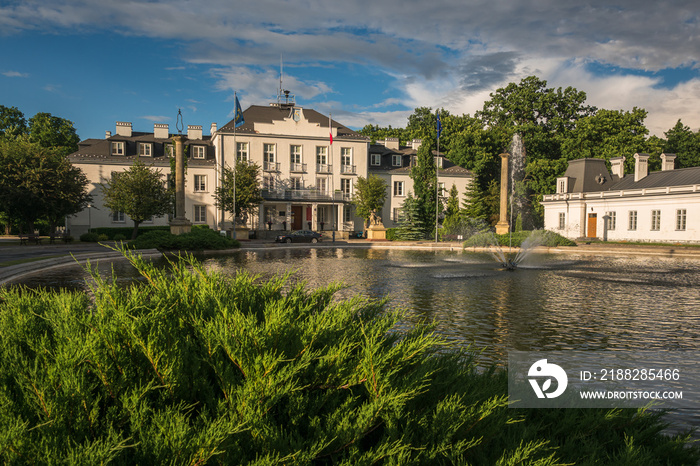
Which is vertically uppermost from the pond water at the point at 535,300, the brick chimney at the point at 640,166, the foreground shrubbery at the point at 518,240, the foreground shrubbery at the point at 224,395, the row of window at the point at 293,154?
the row of window at the point at 293,154

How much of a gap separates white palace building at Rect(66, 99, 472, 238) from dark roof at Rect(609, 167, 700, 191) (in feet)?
81.5

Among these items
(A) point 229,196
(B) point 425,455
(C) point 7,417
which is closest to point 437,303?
(B) point 425,455

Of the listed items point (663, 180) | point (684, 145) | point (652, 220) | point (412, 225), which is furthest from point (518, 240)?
point (684, 145)

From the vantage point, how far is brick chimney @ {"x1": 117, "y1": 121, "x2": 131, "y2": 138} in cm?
5687

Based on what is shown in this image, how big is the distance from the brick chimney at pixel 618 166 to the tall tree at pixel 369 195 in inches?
1090

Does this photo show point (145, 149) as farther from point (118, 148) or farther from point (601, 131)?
point (601, 131)

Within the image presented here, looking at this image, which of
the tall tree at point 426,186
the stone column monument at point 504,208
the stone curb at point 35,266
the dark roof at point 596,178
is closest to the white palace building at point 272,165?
the tall tree at point 426,186

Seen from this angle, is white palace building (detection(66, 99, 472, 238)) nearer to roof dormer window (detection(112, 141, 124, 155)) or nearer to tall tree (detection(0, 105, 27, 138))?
roof dormer window (detection(112, 141, 124, 155))

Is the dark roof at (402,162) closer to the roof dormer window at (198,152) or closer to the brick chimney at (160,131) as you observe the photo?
the roof dormer window at (198,152)

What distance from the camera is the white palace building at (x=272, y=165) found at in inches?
2100

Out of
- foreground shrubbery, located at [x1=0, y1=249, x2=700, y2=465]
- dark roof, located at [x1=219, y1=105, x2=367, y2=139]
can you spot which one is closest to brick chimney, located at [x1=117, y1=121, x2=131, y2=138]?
dark roof, located at [x1=219, y1=105, x2=367, y2=139]

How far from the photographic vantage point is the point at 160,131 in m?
59.2

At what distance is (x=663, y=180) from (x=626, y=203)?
4.17 m

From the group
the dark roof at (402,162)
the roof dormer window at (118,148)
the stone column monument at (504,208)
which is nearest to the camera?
the stone column monument at (504,208)
